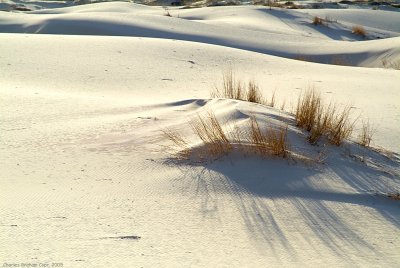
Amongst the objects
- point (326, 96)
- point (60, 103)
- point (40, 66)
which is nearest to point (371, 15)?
point (326, 96)

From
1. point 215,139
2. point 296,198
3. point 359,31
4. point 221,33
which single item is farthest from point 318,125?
point 359,31

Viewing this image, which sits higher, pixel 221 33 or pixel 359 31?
pixel 221 33

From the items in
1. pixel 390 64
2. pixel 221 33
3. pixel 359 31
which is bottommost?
pixel 390 64

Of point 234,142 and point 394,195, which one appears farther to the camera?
point 234,142

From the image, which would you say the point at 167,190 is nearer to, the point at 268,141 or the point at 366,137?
the point at 268,141

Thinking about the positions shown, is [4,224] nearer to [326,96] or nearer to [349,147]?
[349,147]

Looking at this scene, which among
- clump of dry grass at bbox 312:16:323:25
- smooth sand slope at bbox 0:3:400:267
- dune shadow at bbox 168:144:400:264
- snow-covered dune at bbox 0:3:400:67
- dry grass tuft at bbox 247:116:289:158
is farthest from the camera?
clump of dry grass at bbox 312:16:323:25

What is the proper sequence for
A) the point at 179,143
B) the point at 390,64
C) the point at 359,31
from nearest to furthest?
the point at 179,143 < the point at 390,64 < the point at 359,31

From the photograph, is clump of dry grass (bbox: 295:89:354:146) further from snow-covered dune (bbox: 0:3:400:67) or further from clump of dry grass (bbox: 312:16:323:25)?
clump of dry grass (bbox: 312:16:323:25)

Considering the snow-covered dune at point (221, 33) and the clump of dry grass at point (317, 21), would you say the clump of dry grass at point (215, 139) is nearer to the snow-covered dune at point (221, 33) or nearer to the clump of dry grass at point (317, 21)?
the snow-covered dune at point (221, 33)

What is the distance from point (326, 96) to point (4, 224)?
451 centimetres

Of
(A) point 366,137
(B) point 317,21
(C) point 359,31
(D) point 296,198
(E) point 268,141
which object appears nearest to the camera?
(D) point 296,198

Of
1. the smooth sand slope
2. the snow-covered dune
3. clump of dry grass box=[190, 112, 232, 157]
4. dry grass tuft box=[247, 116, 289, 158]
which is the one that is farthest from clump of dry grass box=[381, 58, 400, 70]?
clump of dry grass box=[190, 112, 232, 157]

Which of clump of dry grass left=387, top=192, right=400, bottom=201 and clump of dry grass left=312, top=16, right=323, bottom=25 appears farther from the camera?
clump of dry grass left=312, top=16, right=323, bottom=25
